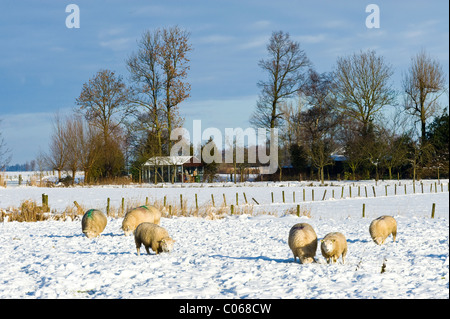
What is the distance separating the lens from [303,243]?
8.41 m

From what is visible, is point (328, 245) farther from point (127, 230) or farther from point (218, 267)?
point (127, 230)

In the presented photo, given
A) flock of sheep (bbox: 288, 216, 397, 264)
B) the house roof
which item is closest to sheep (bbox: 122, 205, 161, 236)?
flock of sheep (bbox: 288, 216, 397, 264)

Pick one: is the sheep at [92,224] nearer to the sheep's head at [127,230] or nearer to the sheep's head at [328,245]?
the sheep's head at [127,230]

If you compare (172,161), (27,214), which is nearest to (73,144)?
(172,161)

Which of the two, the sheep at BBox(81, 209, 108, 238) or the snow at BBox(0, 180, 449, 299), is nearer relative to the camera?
the snow at BBox(0, 180, 449, 299)

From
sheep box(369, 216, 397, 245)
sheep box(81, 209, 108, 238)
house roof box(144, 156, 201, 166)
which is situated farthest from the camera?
house roof box(144, 156, 201, 166)

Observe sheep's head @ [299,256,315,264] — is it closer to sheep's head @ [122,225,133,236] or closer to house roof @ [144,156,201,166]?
sheep's head @ [122,225,133,236]

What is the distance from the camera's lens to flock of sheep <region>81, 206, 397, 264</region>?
27.7 ft

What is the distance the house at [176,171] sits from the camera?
50.3 metres

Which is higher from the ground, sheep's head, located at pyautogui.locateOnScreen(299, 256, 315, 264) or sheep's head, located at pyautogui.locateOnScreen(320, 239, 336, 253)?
sheep's head, located at pyautogui.locateOnScreen(320, 239, 336, 253)

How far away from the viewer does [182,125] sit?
46531 millimetres

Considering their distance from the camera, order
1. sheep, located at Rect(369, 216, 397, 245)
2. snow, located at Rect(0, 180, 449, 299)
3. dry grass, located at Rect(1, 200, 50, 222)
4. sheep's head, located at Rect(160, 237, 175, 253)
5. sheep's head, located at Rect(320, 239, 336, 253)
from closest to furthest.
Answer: snow, located at Rect(0, 180, 449, 299) < sheep's head, located at Rect(320, 239, 336, 253) < sheep's head, located at Rect(160, 237, 175, 253) < sheep, located at Rect(369, 216, 397, 245) < dry grass, located at Rect(1, 200, 50, 222)

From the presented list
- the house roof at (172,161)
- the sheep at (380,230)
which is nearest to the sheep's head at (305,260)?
the sheep at (380,230)
